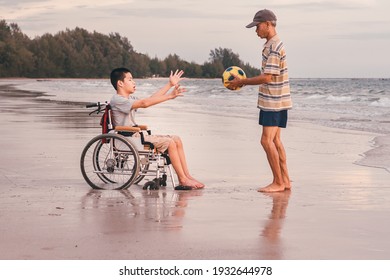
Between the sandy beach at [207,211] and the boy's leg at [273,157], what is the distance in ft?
0.76

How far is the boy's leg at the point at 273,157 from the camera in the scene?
909cm

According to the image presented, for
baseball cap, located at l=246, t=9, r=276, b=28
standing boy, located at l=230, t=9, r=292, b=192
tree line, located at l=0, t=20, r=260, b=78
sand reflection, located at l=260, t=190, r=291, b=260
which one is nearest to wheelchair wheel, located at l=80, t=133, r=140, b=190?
standing boy, located at l=230, t=9, r=292, b=192

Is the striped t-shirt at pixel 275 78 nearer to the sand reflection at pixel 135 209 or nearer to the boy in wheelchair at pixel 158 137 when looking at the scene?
the boy in wheelchair at pixel 158 137

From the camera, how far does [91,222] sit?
7102 millimetres

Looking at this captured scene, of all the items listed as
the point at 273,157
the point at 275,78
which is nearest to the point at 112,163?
the point at 273,157

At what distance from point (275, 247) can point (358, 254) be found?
23.5 inches

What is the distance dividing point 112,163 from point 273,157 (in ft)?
5.79

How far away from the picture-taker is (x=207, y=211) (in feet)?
25.4

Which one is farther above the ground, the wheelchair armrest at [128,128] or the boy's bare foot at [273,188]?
the wheelchair armrest at [128,128]

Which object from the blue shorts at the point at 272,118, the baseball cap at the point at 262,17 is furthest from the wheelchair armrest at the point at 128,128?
the baseball cap at the point at 262,17

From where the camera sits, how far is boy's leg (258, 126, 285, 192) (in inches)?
358

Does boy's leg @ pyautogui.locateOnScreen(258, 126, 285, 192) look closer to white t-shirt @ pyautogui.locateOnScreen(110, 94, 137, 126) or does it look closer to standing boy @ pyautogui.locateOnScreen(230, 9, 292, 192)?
standing boy @ pyautogui.locateOnScreen(230, 9, 292, 192)

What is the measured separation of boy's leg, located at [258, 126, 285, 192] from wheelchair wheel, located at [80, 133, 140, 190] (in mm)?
1413

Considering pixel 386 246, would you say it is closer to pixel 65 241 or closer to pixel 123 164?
pixel 65 241
